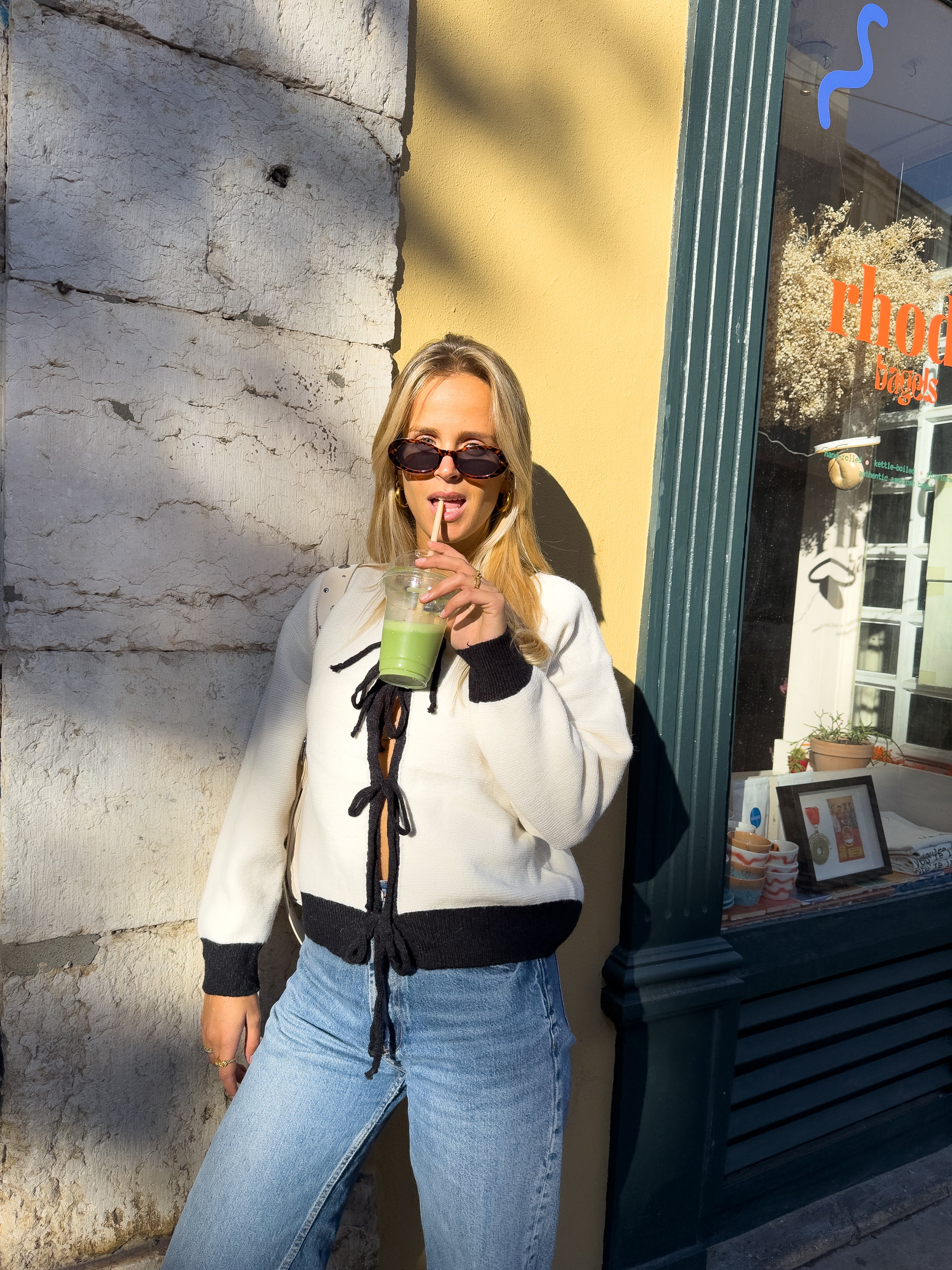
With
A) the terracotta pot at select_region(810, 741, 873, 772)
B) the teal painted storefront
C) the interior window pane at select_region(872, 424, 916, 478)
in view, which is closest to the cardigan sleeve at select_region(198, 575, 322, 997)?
the teal painted storefront

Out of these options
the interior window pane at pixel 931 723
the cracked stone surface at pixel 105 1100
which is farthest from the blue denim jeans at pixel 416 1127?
the interior window pane at pixel 931 723

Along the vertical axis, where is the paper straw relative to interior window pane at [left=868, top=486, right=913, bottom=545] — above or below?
below

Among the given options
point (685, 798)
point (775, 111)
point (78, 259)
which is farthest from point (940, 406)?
point (78, 259)

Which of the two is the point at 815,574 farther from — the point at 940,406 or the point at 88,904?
the point at 88,904

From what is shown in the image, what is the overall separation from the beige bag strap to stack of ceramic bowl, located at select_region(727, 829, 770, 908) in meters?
1.41

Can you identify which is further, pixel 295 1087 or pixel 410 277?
pixel 410 277

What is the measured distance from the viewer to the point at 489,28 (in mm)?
1918

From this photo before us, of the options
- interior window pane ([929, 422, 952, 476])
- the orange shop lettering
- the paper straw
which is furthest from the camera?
interior window pane ([929, 422, 952, 476])

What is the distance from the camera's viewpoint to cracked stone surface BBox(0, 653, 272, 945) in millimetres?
1569

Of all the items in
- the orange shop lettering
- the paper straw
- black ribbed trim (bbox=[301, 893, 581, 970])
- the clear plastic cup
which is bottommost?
black ribbed trim (bbox=[301, 893, 581, 970])

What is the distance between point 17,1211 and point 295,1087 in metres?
0.66

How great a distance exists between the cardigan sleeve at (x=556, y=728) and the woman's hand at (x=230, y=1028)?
2.00 ft

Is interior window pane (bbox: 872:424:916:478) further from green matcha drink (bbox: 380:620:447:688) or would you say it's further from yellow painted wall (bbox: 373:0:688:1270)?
green matcha drink (bbox: 380:620:447:688)

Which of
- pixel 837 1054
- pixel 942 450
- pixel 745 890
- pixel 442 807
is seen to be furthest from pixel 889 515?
pixel 442 807
